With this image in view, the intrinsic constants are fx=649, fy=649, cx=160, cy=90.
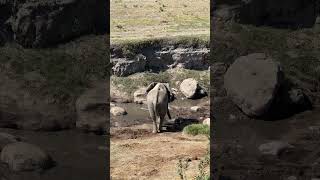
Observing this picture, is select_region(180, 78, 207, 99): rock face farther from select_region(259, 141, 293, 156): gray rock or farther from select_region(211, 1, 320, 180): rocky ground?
select_region(259, 141, 293, 156): gray rock

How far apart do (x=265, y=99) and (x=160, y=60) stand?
8754 millimetres

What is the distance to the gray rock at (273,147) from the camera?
18995mm

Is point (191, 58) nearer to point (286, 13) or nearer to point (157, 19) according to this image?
point (286, 13)

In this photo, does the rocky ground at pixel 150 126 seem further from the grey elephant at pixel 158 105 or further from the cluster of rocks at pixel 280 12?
the cluster of rocks at pixel 280 12

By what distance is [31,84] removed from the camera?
26.7 m

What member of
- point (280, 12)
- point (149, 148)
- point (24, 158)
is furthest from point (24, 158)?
point (280, 12)

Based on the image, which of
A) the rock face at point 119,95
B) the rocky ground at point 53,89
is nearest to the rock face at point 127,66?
the rocky ground at point 53,89

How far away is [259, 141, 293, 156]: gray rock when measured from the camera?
19.0 metres

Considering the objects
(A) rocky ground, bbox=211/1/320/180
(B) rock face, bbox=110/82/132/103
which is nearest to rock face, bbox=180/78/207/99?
(A) rocky ground, bbox=211/1/320/180

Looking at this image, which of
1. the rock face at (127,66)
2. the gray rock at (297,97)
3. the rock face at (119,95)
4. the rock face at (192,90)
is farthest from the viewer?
the rock face at (127,66)

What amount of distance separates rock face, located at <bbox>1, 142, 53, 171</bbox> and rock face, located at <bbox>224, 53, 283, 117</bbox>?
8.12 meters

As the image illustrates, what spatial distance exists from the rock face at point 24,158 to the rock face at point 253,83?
812 cm

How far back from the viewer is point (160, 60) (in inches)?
1204

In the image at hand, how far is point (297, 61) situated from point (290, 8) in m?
5.36
